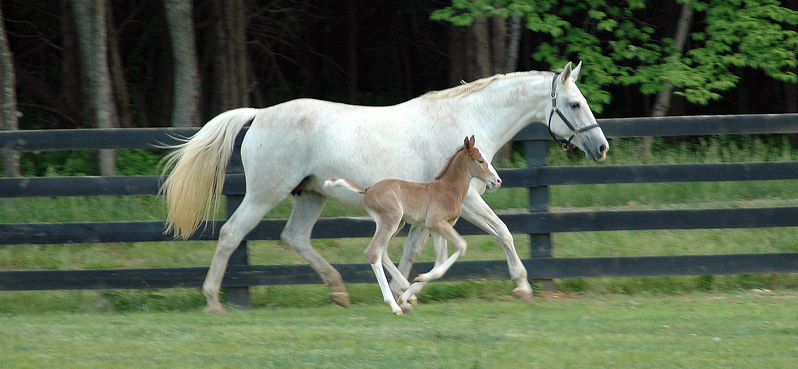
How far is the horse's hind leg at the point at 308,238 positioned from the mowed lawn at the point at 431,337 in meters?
0.20

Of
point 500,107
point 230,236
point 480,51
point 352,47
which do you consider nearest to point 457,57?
point 480,51

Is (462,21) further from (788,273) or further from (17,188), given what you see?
(17,188)

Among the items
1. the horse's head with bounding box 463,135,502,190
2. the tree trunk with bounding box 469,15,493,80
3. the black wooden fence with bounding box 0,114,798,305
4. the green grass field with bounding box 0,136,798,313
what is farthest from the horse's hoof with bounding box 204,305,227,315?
the tree trunk with bounding box 469,15,493,80

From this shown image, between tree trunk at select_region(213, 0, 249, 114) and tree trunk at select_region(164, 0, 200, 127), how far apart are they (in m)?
1.12

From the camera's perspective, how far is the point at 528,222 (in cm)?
608

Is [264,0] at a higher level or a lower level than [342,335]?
higher

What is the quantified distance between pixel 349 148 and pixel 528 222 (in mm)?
1605

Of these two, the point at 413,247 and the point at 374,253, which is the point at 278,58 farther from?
the point at 374,253

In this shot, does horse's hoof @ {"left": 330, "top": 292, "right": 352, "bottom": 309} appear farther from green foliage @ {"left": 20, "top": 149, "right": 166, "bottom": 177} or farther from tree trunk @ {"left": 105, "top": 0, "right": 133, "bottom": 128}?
tree trunk @ {"left": 105, "top": 0, "right": 133, "bottom": 128}

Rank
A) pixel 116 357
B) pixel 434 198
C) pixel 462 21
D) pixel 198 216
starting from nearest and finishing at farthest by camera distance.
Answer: pixel 116 357 < pixel 434 198 < pixel 198 216 < pixel 462 21

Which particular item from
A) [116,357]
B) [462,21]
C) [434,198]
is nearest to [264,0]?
[462,21]

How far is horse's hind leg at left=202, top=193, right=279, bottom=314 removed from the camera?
18.5ft

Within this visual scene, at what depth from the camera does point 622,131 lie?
6.05 metres

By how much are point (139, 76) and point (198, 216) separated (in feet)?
30.4
